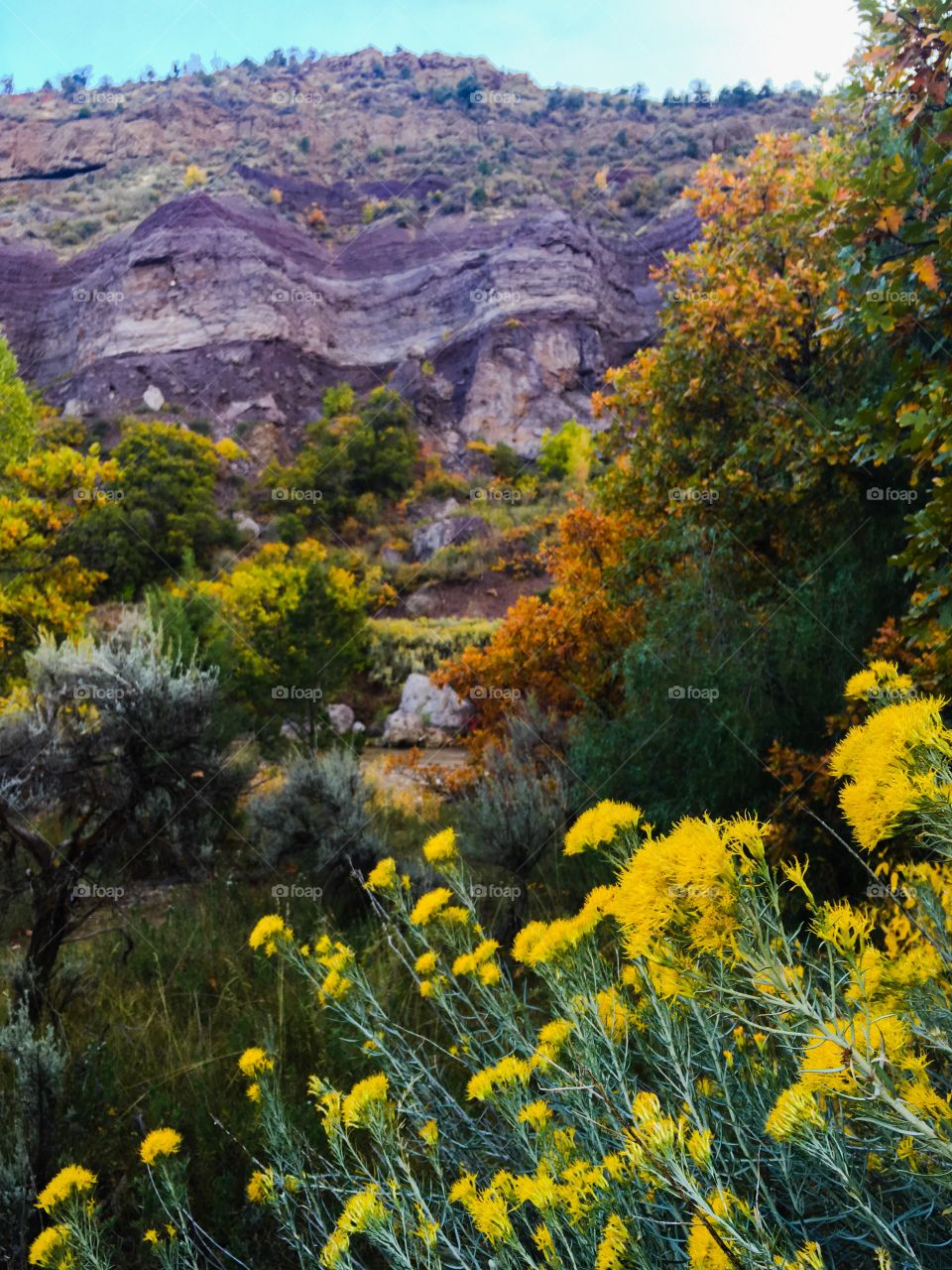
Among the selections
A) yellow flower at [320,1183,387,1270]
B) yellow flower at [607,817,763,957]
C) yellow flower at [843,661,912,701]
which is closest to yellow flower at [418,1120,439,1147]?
yellow flower at [320,1183,387,1270]

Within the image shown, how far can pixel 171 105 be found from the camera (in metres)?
43.7

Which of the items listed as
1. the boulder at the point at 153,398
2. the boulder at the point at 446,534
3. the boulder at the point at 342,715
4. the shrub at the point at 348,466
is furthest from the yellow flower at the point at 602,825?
the boulder at the point at 153,398

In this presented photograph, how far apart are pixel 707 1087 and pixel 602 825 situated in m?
0.43

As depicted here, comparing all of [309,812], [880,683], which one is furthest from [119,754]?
[880,683]

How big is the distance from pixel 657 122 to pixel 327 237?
17.9m

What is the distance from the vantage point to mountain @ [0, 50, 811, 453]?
30.6 meters

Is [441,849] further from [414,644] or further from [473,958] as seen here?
[414,644]

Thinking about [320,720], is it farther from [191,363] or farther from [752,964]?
[191,363]

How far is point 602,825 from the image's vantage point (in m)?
1.07

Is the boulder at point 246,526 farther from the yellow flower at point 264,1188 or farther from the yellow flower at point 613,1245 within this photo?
the yellow flower at point 613,1245

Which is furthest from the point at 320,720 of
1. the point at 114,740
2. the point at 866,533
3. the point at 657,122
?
the point at 657,122

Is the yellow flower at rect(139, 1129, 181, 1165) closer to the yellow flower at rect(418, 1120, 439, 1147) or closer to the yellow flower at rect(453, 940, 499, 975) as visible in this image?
the yellow flower at rect(418, 1120, 439, 1147)

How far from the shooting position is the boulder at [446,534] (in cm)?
2070

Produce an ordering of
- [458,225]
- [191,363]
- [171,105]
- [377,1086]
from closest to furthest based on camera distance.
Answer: [377,1086]
[191,363]
[458,225]
[171,105]
